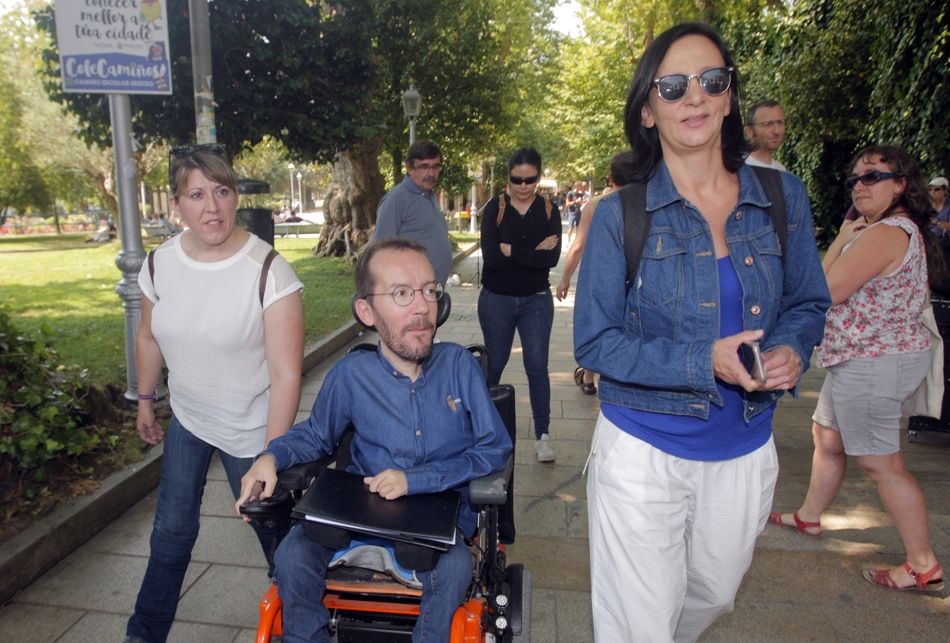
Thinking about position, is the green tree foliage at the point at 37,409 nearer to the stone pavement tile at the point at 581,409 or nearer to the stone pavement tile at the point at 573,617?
the stone pavement tile at the point at 573,617

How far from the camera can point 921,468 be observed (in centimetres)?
468

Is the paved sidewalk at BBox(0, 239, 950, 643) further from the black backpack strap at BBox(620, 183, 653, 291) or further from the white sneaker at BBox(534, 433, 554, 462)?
the black backpack strap at BBox(620, 183, 653, 291)

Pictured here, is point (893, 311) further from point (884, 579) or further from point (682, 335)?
point (682, 335)

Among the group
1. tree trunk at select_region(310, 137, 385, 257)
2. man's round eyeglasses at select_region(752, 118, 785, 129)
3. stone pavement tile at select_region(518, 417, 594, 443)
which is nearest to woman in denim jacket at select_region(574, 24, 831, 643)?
man's round eyeglasses at select_region(752, 118, 785, 129)

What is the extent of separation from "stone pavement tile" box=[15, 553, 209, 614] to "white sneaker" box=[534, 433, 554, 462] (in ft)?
7.18

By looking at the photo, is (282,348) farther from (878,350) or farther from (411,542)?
(878,350)

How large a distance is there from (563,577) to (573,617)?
0.32 m

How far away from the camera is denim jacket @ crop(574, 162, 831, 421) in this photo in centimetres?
180

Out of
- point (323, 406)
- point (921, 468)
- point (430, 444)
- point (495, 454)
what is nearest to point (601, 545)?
point (495, 454)

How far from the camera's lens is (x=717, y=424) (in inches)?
73.2

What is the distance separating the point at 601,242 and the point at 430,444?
0.92m

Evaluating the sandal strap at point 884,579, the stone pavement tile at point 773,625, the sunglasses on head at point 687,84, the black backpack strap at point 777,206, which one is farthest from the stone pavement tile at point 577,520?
the sunglasses on head at point 687,84

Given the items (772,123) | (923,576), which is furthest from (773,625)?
(772,123)

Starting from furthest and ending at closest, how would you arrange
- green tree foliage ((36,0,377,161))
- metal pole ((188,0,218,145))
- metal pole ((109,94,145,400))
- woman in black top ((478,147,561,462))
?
green tree foliage ((36,0,377,161)), metal pole ((188,0,218,145)), metal pole ((109,94,145,400)), woman in black top ((478,147,561,462))
